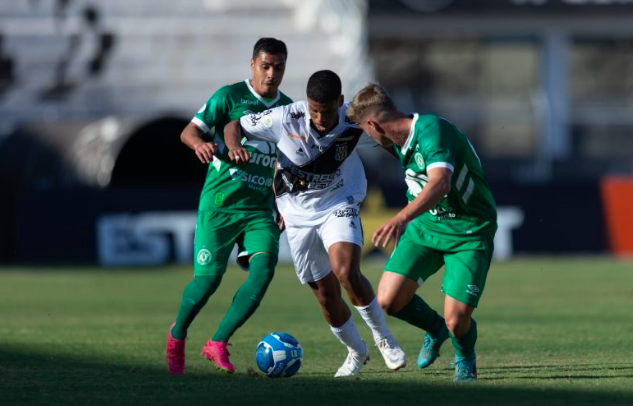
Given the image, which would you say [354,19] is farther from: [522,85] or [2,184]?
[522,85]

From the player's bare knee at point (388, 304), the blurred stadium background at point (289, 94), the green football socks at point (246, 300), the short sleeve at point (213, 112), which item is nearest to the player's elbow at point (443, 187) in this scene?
the player's bare knee at point (388, 304)

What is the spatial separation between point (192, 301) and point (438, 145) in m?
2.36

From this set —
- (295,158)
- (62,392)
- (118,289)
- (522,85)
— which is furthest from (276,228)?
(522,85)

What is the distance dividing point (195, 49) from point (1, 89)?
4860 mm

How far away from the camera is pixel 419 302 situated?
851cm

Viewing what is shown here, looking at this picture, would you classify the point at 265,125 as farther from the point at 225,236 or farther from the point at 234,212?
the point at 225,236

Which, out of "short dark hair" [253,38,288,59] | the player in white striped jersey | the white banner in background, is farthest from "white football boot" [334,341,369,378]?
the white banner in background

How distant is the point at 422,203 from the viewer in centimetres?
726

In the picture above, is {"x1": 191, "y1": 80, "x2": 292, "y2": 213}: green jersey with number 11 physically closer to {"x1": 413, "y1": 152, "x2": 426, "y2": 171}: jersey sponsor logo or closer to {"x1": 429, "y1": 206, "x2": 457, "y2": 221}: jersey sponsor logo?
{"x1": 429, "y1": 206, "x2": 457, "y2": 221}: jersey sponsor logo

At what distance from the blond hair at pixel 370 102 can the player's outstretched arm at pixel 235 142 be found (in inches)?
33.7

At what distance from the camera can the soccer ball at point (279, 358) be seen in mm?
8367

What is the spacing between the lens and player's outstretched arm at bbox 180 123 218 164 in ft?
27.4

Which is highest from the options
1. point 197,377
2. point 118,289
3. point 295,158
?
point 295,158

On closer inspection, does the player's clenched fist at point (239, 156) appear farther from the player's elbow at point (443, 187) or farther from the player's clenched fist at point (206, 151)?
the player's elbow at point (443, 187)
